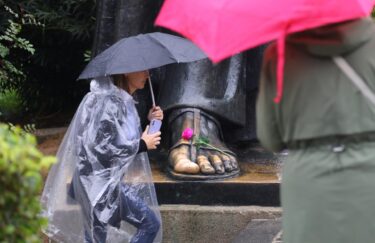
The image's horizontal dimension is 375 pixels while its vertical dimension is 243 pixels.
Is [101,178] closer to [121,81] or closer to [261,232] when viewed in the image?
[121,81]

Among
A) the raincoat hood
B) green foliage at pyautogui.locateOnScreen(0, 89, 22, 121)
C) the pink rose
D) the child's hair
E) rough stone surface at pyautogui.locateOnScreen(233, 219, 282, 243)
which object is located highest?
the raincoat hood

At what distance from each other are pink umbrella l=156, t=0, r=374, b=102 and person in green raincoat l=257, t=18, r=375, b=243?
0.10 m

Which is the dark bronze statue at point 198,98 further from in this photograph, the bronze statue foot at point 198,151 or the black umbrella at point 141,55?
the black umbrella at point 141,55

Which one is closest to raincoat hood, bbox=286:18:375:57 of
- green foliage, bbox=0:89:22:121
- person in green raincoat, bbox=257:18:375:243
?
person in green raincoat, bbox=257:18:375:243

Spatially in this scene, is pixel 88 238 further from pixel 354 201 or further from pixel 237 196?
pixel 354 201

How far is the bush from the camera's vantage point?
198 cm

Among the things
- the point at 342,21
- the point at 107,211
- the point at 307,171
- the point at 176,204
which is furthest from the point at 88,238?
the point at 342,21

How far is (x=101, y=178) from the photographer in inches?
140

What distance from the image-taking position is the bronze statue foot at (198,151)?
4090 millimetres

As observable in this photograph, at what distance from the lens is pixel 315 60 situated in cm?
237

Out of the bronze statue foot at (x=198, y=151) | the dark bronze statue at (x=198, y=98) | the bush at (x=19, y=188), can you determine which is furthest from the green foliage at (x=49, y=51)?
the bush at (x=19, y=188)

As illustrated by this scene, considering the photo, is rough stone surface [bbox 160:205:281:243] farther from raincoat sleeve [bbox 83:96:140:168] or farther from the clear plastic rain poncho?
raincoat sleeve [bbox 83:96:140:168]

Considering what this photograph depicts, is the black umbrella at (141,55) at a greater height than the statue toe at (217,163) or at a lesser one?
greater

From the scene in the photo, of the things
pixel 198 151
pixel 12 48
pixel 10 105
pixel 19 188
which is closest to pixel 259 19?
pixel 19 188
